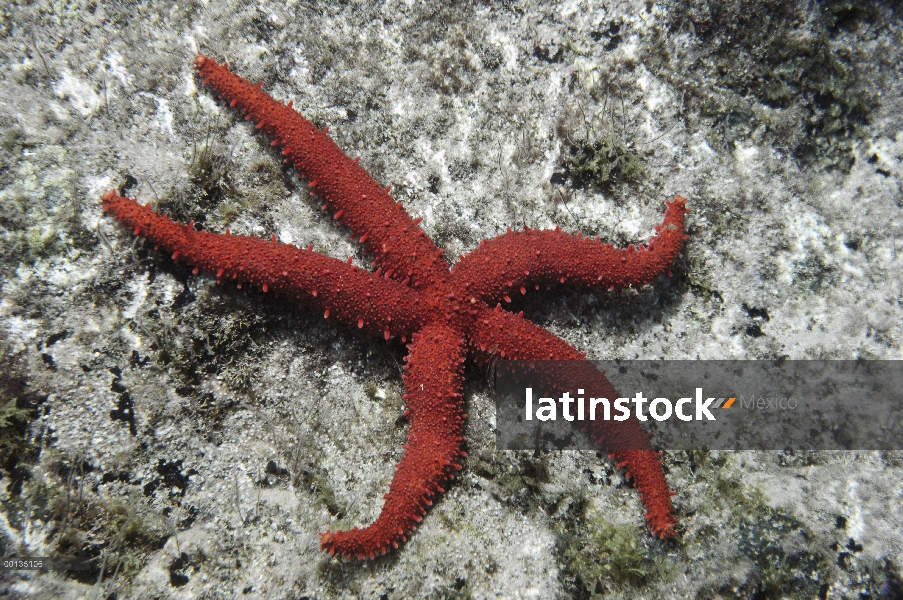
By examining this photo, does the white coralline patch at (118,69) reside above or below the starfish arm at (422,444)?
above

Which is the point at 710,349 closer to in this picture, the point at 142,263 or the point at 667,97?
the point at 667,97

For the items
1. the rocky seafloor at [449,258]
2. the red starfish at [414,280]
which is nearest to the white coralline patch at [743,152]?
the rocky seafloor at [449,258]

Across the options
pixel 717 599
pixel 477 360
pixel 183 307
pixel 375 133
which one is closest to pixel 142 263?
pixel 183 307

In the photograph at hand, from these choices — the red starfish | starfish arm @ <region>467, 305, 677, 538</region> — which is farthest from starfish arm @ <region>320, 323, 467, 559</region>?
starfish arm @ <region>467, 305, 677, 538</region>

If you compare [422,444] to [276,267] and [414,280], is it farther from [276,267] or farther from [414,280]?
[276,267]

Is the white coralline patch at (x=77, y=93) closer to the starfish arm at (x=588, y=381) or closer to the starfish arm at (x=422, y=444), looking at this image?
the starfish arm at (x=422, y=444)

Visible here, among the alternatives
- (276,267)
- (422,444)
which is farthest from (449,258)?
(422,444)

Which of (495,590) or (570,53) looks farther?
(570,53)

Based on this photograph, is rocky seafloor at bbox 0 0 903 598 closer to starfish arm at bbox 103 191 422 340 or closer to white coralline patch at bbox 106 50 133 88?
white coralline patch at bbox 106 50 133 88
